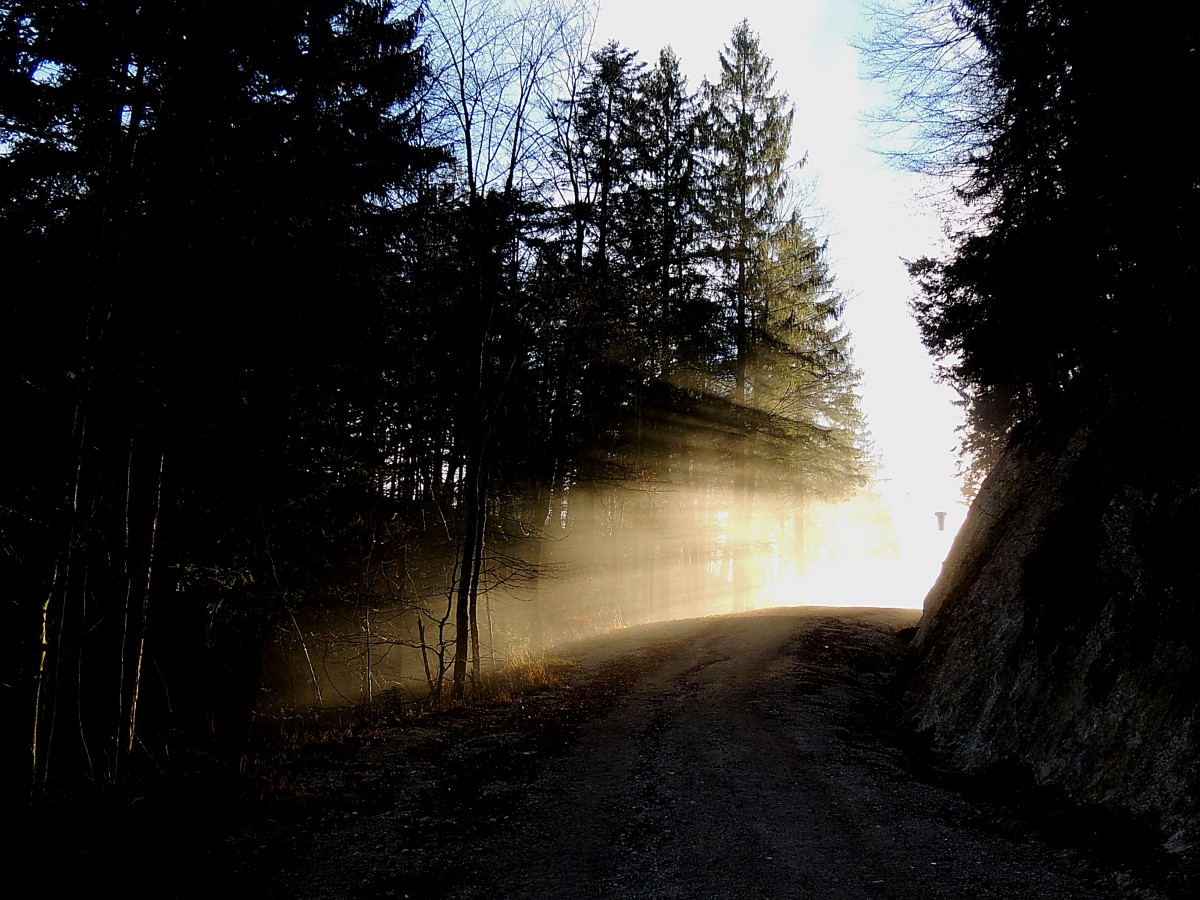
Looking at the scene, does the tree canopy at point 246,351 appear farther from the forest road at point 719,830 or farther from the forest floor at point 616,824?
the forest road at point 719,830

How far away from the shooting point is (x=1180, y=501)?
21.2ft

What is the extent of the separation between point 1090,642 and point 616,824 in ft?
18.7

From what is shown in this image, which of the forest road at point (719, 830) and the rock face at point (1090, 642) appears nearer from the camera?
the forest road at point (719, 830)

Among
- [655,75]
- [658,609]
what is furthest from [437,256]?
[658,609]

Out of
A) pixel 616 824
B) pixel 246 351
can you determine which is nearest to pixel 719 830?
→ pixel 616 824

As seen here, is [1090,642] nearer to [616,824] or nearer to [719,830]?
[719,830]

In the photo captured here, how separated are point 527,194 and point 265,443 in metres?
6.89

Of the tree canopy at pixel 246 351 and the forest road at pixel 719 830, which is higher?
the tree canopy at pixel 246 351

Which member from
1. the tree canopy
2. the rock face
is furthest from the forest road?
the tree canopy

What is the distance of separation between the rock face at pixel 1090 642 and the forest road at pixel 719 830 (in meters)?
0.86

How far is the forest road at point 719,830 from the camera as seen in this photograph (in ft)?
15.4

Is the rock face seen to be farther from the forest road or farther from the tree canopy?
the tree canopy

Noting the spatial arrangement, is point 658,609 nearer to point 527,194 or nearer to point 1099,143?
point 527,194

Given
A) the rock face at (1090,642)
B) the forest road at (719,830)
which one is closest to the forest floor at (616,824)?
the forest road at (719,830)
